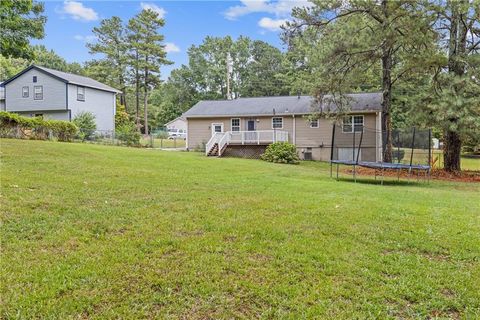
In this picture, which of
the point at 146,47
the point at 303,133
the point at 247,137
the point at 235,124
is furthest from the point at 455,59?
the point at 146,47

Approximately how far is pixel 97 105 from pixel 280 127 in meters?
15.9

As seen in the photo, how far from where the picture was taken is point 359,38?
52.5 ft

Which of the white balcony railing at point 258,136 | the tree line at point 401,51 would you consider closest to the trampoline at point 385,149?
the tree line at point 401,51

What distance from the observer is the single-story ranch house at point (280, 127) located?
845 inches

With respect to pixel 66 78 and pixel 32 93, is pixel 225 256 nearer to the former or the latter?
pixel 66 78

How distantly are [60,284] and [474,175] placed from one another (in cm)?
1764

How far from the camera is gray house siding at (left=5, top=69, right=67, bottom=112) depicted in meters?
26.2

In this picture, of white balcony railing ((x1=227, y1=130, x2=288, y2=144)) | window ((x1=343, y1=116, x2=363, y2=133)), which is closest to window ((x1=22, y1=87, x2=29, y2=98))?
white balcony railing ((x1=227, y1=130, x2=288, y2=144))

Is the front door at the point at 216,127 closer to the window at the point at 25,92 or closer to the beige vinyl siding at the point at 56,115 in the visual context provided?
the beige vinyl siding at the point at 56,115

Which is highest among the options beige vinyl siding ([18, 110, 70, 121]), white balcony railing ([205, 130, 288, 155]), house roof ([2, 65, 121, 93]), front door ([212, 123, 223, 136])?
house roof ([2, 65, 121, 93])

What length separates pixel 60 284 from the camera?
2969 millimetres

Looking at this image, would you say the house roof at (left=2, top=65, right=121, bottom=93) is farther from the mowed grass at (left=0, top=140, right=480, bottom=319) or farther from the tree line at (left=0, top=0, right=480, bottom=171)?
the mowed grass at (left=0, top=140, right=480, bottom=319)

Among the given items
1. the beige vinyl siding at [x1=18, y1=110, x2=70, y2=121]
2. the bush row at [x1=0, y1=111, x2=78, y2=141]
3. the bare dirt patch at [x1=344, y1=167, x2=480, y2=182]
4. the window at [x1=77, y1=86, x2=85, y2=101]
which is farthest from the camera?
the window at [x1=77, y1=86, x2=85, y2=101]

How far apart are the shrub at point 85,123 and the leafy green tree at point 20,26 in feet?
25.2
